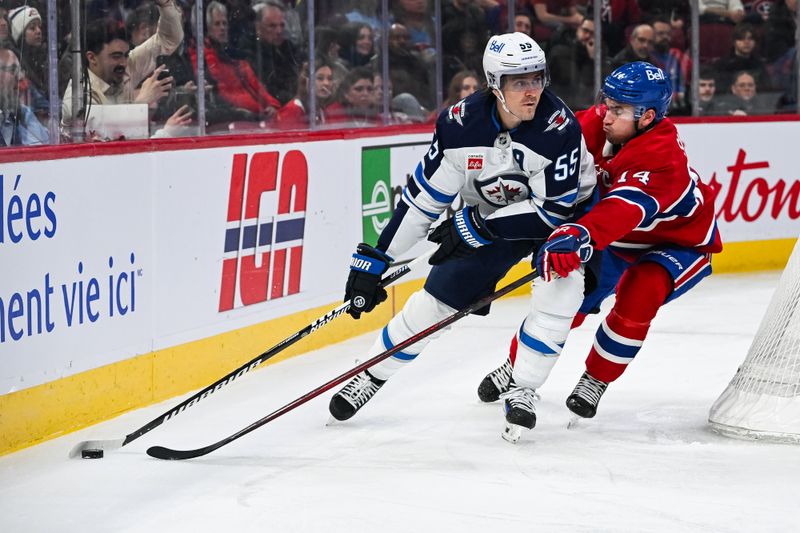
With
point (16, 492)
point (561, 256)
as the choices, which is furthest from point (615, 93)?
point (16, 492)

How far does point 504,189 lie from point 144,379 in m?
1.32

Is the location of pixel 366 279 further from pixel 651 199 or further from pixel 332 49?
pixel 332 49

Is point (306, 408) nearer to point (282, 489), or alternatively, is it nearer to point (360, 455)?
point (360, 455)

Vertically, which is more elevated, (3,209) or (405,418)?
(3,209)

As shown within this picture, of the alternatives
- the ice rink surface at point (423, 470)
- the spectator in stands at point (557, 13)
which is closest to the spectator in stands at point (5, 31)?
the ice rink surface at point (423, 470)

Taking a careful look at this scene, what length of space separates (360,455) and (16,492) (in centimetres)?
88

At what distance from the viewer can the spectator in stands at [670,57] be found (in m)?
7.31

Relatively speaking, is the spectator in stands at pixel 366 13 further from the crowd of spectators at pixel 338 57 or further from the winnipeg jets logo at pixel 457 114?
the winnipeg jets logo at pixel 457 114

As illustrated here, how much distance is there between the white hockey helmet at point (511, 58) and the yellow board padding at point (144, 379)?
4.76 ft

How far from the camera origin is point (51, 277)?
3576mm

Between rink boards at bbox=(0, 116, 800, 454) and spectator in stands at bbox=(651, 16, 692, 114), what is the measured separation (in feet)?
6.66

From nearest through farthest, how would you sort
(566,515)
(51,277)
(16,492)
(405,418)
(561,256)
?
(566,515) < (16,492) < (561,256) < (51,277) < (405,418)

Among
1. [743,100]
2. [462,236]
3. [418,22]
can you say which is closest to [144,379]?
[462,236]

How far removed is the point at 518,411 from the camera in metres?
3.49
